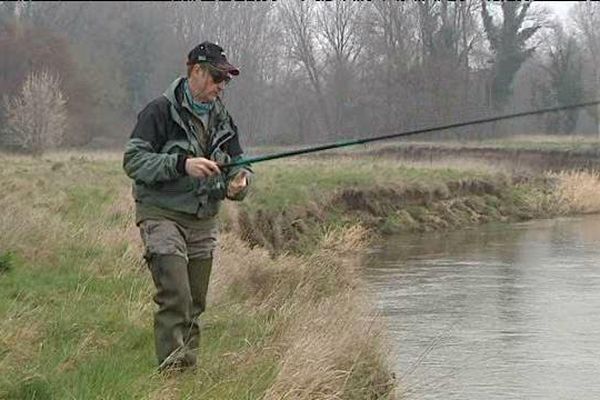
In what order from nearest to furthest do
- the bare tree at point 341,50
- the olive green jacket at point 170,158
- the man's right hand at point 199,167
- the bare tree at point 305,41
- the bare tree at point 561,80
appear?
1. the man's right hand at point 199,167
2. the olive green jacket at point 170,158
3. the bare tree at point 305,41
4. the bare tree at point 341,50
5. the bare tree at point 561,80

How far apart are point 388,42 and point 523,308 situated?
18.4 metres

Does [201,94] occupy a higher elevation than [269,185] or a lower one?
higher

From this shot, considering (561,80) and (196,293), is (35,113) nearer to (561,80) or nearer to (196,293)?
(561,80)

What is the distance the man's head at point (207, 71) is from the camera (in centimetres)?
451

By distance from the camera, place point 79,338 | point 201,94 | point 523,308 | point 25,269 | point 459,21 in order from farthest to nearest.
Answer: point 459,21 → point 523,308 → point 25,269 → point 79,338 → point 201,94

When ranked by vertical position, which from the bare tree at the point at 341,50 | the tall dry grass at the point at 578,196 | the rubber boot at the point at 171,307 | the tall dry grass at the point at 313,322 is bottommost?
the tall dry grass at the point at 578,196

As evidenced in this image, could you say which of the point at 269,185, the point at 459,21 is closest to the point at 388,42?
the point at 459,21

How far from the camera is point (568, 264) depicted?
43.2ft

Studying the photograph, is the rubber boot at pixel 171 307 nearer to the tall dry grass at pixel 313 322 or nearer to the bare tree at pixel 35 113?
the tall dry grass at pixel 313 322

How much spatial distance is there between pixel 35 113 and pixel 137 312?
19371mm

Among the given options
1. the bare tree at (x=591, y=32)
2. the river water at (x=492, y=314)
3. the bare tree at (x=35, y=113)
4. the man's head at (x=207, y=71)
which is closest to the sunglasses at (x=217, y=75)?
the man's head at (x=207, y=71)

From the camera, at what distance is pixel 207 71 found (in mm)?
4512

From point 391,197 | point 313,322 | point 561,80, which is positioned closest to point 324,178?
point 391,197

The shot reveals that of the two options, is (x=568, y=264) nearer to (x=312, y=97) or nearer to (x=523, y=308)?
(x=523, y=308)
